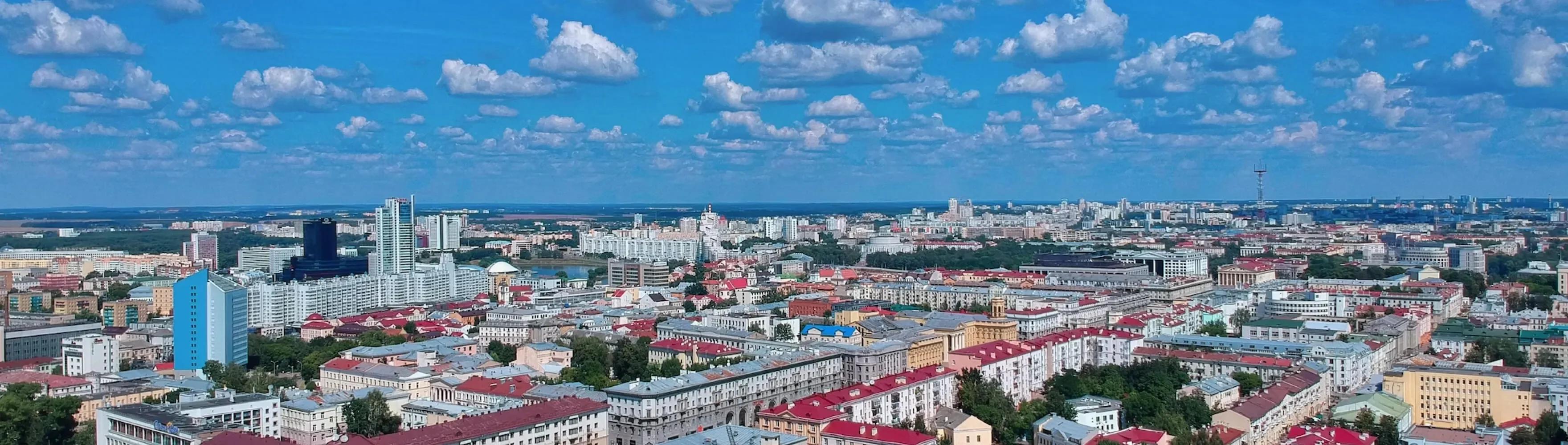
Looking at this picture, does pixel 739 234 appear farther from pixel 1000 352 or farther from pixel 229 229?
pixel 1000 352

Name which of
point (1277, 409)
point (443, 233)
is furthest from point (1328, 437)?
point (443, 233)

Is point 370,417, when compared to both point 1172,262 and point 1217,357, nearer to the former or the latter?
point 1217,357

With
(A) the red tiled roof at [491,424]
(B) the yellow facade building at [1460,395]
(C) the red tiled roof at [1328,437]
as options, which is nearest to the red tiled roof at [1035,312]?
(B) the yellow facade building at [1460,395]

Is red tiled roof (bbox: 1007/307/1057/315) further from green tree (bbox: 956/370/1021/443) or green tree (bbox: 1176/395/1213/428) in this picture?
green tree (bbox: 1176/395/1213/428)

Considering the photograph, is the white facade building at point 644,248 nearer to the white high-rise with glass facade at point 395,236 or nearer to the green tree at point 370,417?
the white high-rise with glass facade at point 395,236

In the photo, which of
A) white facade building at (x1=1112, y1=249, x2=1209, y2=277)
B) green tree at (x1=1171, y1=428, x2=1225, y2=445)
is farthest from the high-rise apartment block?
green tree at (x1=1171, y1=428, x2=1225, y2=445)

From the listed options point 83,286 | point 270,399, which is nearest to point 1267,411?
point 270,399
